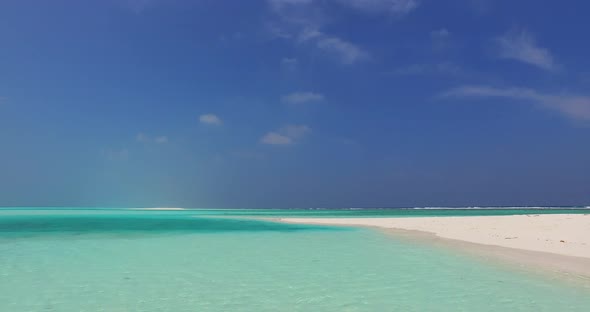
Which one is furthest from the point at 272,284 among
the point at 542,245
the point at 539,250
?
the point at 542,245

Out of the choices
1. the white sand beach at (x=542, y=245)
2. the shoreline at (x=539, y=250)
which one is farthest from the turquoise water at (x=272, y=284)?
the white sand beach at (x=542, y=245)

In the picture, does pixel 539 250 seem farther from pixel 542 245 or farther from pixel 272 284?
pixel 272 284

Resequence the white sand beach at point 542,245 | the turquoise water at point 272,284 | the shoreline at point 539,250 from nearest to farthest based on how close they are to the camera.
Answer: the turquoise water at point 272,284 → the shoreline at point 539,250 → the white sand beach at point 542,245

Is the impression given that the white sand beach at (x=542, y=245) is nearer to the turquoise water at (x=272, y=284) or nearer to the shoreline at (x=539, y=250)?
the shoreline at (x=539, y=250)

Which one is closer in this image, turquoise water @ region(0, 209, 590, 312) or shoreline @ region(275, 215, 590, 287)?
turquoise water @ region(0, 209, 590, 312)

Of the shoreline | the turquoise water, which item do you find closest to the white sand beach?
the shoreline

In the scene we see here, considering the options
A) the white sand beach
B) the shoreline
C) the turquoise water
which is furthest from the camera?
the white sand beach

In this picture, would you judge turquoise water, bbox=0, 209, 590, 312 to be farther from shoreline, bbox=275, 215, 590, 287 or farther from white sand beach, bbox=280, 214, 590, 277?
white sand beach, bbox=280, 214, 590, 277

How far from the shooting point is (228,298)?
855cm

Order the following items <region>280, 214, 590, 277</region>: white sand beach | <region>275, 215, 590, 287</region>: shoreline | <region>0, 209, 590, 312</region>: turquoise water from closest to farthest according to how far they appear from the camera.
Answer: <region>0, 209, 590, 312</region>: turquoise water, <region>275, 215, 590, 287</region>: shoreline, <region>280, 214, 590, 277</region>: white sand beach

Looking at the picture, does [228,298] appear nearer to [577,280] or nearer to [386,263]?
[386,263]

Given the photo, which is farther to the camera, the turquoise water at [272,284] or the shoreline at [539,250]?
the shoreline at [539,250]

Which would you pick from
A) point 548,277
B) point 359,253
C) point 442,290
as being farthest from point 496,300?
point 359,253

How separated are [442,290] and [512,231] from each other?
18.5 metres
